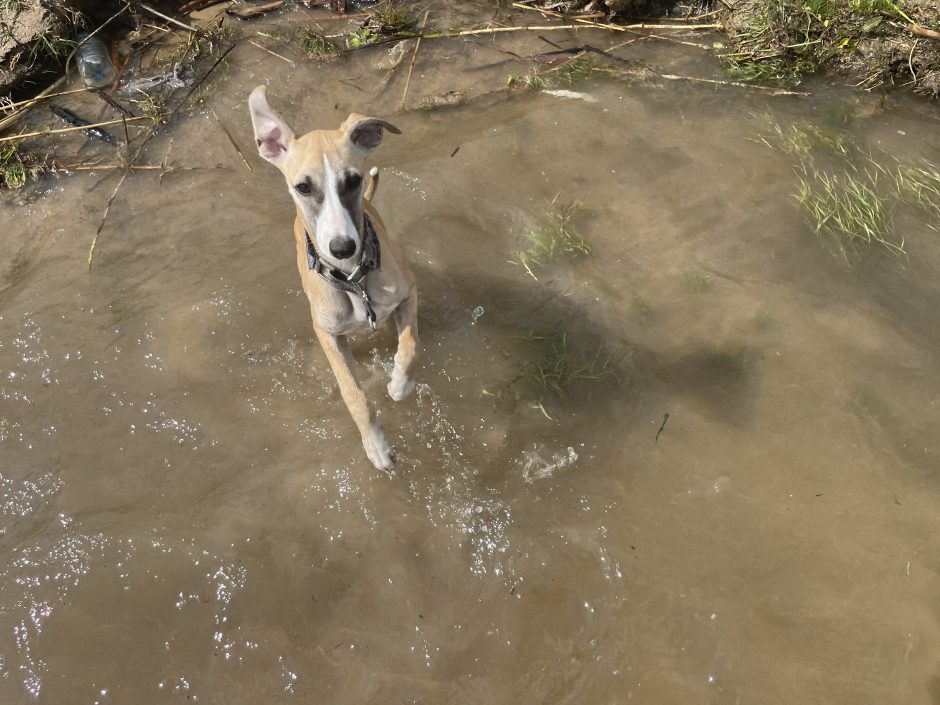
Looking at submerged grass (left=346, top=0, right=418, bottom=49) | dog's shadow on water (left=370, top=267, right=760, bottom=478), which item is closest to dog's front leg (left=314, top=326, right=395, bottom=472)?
dog's shadow on water (left=370, top=267, right=760, bottom=478)

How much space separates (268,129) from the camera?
3.28 metres

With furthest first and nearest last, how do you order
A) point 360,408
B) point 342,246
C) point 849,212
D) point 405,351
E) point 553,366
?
1. point 849,212
2. point 553,366
3. point 405,351
4. point 360,408
5. point 342,246

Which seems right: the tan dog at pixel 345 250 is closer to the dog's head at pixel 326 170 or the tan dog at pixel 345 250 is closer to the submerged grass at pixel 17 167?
the dog's head at pixel 326 170

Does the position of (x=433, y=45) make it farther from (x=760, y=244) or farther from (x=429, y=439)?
(x=429, y=439)

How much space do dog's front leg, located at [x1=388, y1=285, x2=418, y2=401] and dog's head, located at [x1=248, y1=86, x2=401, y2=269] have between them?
0.61 m

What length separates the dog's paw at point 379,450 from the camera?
3611 mm

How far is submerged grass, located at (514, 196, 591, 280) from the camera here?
4.68 meters

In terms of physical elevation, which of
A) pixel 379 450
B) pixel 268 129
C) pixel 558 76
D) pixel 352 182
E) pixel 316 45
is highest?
pixel 268 129

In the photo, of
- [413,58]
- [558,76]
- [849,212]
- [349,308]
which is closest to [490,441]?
[349,308]

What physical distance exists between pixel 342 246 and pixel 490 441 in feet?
5.01

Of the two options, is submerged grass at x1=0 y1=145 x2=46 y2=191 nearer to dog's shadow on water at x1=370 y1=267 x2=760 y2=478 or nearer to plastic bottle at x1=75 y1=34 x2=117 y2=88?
plastic bottle at x1=75 y1=34 x2=117 y2=88

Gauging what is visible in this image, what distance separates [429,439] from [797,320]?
7.76ft

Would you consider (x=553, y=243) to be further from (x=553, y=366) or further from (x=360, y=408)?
(x=360, y=408)

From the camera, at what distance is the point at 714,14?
609 centimetres
